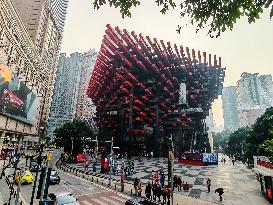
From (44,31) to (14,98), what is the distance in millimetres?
69461

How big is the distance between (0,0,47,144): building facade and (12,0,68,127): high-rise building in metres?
32.3

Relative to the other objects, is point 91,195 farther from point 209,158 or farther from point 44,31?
point 44,31

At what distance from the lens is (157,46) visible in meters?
61.2

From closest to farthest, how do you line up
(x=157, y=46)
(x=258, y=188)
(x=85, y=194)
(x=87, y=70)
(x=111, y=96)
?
(x=85, y=194) < (x=258, y=188) < (x=157, y=46) < (x=111, y=96) < (x=87, y=70)

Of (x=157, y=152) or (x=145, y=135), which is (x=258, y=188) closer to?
(x=157, y=152)

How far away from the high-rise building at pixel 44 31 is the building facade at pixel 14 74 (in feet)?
106

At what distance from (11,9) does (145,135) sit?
53297 mm

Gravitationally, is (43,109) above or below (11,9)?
below

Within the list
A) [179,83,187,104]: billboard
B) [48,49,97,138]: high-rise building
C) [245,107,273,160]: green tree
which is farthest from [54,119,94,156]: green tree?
[48,49,97,138]: high-rise building

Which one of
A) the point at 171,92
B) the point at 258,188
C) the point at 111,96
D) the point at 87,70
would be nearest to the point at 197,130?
the point at 171,92

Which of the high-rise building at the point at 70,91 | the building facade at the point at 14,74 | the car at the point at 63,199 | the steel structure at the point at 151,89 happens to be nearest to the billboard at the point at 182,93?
the steel structure at the point at 151,89

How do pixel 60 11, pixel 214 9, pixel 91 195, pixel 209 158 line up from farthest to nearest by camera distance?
pixel 60 11 → pixel 209 158 → pixel 91 195 → pixel 214 9

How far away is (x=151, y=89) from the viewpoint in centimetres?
7669

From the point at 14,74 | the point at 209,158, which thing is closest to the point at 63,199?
the point at 209,158
